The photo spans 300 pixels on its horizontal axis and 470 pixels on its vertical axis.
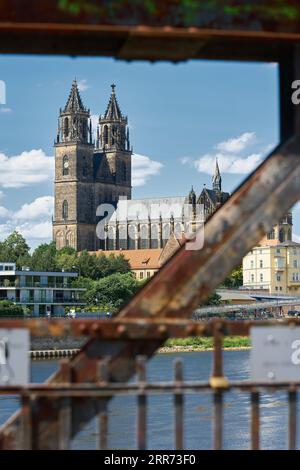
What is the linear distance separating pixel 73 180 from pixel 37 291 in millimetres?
76747

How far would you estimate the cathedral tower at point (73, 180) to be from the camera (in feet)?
562

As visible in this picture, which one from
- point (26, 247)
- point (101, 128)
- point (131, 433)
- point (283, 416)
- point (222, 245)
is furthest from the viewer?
point (101, 128)

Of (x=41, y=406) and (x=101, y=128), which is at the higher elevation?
(x=101, y=128)

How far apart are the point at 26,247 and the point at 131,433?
11245 centimetres

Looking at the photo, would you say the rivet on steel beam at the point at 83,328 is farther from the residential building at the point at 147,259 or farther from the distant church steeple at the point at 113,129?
the distant church steeple at the point at 113,129

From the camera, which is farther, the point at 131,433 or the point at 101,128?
the point at 101,128

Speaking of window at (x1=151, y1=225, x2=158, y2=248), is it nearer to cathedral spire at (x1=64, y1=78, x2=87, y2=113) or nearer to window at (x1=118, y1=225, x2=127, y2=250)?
window at (x1=118, y1=225, x2=127, y2=250)

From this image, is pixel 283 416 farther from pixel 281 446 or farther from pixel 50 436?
pixel 50 436

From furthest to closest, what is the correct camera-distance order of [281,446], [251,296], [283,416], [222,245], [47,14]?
[251,296], [283,416], [281,446], [222,245], [47,14]

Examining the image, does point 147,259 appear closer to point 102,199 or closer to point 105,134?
point 102,199

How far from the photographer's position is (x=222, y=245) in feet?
14.6

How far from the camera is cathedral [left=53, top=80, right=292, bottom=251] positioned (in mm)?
166625
